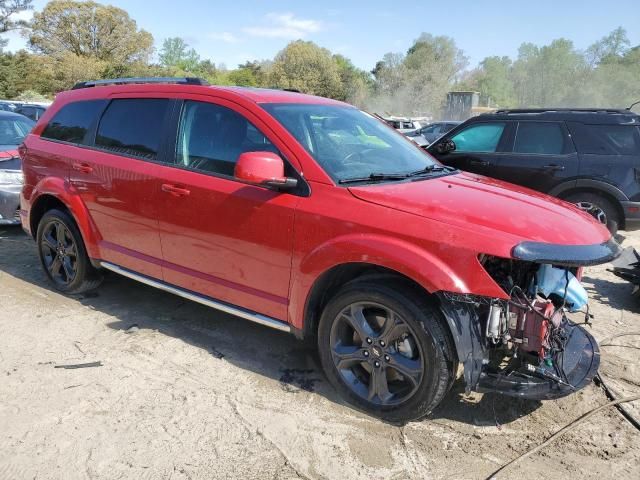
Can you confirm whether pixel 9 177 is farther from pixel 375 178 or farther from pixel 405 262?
pixel 405 262

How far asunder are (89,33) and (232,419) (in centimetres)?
6554

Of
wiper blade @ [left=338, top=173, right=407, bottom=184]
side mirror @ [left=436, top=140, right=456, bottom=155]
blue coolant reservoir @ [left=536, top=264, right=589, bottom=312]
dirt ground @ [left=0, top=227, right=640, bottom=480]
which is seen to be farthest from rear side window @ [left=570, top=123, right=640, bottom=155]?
wiper blade @ [left=338, top=173, right=407, bottom=184]

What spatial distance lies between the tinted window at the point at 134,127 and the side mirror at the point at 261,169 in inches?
46.7

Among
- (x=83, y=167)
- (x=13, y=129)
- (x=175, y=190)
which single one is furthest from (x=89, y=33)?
(x=175, y=190)

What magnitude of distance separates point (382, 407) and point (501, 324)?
84cm

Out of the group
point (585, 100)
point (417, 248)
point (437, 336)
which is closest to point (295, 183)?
point (417, 248)

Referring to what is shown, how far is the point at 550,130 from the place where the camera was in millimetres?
6766

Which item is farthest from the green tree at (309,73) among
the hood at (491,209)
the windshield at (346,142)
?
the hood at (491,209)

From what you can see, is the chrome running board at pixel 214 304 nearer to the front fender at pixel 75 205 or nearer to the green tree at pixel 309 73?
the front fender at pixel 75 205

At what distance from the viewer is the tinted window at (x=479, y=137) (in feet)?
23.5

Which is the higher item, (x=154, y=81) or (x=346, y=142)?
(x=154, y=81)

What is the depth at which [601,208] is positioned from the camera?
21.2 ft

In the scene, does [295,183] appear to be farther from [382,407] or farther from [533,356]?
[533,356]

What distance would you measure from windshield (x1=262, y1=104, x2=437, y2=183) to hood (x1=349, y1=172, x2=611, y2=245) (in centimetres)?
26
